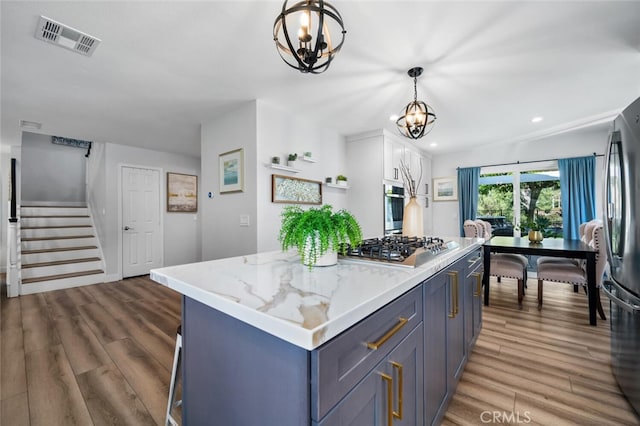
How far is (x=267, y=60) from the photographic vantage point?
7.75 ft

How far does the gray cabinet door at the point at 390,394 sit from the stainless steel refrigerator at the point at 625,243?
125cm

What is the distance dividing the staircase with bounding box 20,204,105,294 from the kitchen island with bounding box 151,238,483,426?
4.64m

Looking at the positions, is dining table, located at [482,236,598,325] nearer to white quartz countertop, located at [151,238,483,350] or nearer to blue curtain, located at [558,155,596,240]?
blue curtain, located at [558,155,596,240]

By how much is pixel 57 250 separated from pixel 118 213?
3.80ft

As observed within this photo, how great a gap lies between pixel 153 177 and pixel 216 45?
4.09m

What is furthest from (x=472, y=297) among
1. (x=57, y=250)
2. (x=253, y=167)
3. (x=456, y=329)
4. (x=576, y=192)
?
(x=57, y=250)

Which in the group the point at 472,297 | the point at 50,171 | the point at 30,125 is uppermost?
the point at 30,125

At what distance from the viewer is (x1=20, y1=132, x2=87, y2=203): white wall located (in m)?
6.32

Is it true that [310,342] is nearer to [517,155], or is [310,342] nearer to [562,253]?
[562,253]

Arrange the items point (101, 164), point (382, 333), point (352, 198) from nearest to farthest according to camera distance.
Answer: point (382, 333), point (352, 198), point (101, 164)

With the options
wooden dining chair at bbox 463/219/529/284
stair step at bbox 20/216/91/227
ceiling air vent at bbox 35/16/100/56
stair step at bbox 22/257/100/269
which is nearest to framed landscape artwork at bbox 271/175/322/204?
ceiling air vent at bbox 35/16/100/56

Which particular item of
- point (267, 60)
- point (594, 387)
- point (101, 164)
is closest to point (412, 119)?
point (267, 60)

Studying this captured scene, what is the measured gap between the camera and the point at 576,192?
4512 millimetres

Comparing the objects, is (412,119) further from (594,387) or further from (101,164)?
(101,164)
